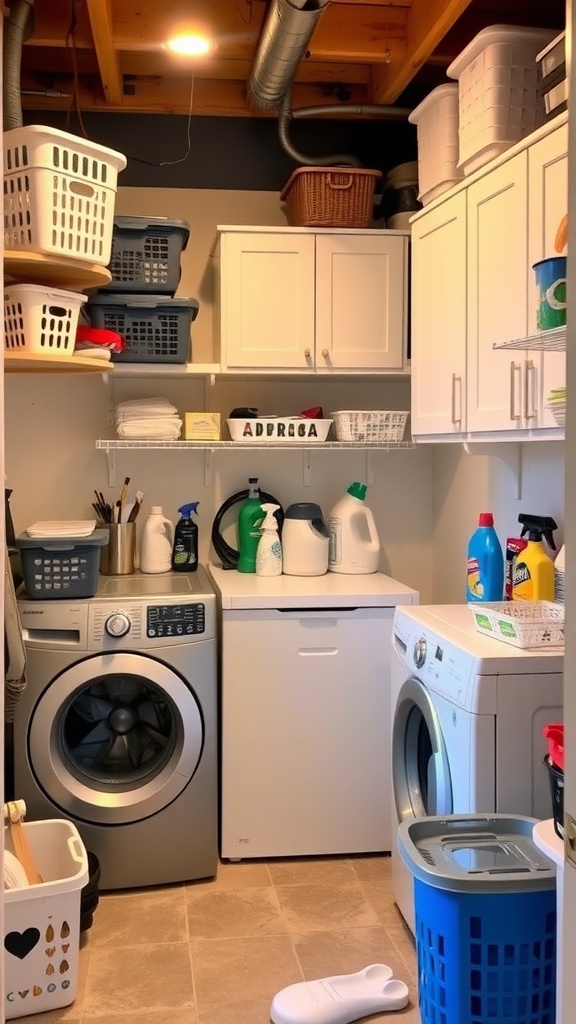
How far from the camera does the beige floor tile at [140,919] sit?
245cm

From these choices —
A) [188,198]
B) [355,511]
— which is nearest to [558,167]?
[355,511]

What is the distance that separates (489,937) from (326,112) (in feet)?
9.01

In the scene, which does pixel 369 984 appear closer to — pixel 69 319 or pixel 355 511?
pixel 355 511

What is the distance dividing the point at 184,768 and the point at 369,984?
2.75 ft

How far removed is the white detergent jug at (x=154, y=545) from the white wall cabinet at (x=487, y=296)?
101 centimetres

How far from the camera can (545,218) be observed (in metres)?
2.01

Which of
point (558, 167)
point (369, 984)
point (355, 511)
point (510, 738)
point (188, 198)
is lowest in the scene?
point (369, 984)

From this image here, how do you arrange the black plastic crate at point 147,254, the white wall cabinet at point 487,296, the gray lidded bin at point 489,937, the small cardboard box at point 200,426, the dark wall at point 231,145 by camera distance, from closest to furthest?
the gray lidded bin at point 489,937 → the white wall cabinet at point 487,296 → the black plastic crate at point 147,254 → the small cardboard box at point 200,426 → the dark wall at point 231,145

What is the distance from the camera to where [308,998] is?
2109 millimetres

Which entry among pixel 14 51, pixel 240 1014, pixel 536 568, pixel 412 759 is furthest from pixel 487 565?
pixel 14 51

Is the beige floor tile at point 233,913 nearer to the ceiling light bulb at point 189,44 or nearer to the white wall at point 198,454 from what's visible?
the white wall at point 198,454

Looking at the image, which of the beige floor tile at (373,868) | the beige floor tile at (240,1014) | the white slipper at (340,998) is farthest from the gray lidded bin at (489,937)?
the beige floor tile at (373,868)

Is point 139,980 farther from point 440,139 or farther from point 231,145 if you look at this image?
point 231,145

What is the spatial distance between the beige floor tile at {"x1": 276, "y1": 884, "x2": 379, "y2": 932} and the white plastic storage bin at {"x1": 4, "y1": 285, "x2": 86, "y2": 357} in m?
1.74
